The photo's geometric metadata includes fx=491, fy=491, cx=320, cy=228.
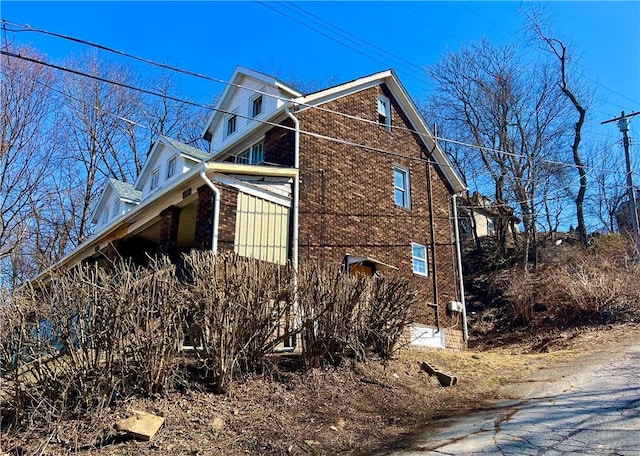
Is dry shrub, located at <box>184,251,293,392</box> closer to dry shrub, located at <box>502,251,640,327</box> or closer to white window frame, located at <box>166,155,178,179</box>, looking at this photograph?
dry shrub, located at <box>502,251,640,327</box>

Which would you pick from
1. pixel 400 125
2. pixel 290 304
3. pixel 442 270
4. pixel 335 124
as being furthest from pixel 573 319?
pixel 290 304

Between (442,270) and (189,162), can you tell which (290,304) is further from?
(189,162)

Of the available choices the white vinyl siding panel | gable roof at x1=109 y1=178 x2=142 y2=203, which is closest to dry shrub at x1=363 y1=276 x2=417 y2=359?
the white vinyl siding panel

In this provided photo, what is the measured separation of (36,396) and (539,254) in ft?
76.9

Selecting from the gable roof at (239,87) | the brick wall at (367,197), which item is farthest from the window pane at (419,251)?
the gable roof at (239,87)

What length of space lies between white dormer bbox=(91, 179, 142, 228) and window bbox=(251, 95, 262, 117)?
658 centimetres

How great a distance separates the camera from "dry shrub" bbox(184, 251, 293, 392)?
6.54 metres

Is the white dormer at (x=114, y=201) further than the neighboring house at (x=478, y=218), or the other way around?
the neighboring house at (x=478, y=218)

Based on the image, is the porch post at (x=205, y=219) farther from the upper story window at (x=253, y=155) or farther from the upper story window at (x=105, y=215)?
the upper story window at (x=105, y=215)

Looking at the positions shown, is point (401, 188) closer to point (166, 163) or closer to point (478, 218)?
point (166, 163)

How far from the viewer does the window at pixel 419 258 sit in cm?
1519

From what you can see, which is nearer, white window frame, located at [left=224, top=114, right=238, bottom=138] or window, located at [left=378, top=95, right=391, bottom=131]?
window, located at [left=378, top=95, right=391, bottom=131]

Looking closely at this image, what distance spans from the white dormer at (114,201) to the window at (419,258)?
1104 centimetres

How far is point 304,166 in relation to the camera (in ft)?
43.2
